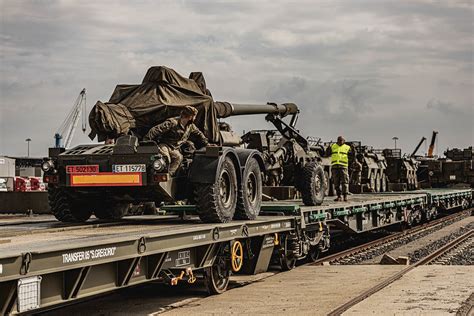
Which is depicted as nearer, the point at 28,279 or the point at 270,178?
the point at 28,279

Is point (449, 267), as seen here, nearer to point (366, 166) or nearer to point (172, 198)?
point (172, 198)

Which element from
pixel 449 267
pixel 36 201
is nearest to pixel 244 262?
pixel 449 267

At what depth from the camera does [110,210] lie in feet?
46.1

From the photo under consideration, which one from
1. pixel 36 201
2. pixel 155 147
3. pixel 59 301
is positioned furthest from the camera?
pixel 36 201

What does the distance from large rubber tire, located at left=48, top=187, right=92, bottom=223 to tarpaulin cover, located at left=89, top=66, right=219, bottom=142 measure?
1148mm

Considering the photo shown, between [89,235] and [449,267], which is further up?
[89,235]

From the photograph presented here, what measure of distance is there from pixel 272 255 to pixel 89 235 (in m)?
6.35

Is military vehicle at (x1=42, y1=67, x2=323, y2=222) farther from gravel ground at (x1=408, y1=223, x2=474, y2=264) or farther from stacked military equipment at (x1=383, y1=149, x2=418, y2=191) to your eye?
stacked military equipment at (x1=383, y1=149, x2=418, y2=191)

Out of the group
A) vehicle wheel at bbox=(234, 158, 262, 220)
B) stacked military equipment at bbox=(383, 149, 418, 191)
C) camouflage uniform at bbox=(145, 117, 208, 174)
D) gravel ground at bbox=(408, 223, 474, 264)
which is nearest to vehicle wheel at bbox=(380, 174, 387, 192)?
stacked military equipment at bbox=(383, 149, 418, 191)

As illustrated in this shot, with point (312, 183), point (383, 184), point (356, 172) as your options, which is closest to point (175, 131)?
point (312, 183)

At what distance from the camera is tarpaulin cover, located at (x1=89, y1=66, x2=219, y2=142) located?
13.5 metres

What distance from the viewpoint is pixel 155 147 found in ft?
39.2

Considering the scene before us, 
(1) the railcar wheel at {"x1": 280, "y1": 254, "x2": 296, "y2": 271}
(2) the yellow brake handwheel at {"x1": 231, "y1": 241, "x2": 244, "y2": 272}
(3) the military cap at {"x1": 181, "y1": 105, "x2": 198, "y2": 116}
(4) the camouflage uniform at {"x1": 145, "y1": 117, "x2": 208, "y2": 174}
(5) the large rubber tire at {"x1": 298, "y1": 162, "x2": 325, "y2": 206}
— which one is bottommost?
(1) the railcar wheel at {"x1": 280, "y1": 254, "x2": 296, "y2": 271}

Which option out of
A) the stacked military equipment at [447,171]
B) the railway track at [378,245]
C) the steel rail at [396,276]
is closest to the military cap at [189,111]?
the steel rail at [396,276]
